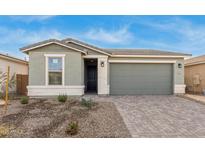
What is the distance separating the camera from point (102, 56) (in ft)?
34.9

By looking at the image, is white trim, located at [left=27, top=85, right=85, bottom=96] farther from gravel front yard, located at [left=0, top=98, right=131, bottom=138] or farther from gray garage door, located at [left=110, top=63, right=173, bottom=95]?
gray garage door, located at [left=110, top=63, right=173, bottom=95]

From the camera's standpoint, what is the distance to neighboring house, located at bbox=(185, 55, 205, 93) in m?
12.4

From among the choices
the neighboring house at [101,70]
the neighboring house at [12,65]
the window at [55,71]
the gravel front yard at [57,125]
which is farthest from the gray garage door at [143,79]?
the neighboring house at [12,65]

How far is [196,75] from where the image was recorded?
42.1ft

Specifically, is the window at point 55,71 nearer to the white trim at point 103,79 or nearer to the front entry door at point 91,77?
the white trim at point 103,79

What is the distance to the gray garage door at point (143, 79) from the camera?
37.7 feet

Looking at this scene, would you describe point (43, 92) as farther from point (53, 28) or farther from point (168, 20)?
point (168, 20)

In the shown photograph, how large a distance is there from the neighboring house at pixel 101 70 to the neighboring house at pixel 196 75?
8.07 feet

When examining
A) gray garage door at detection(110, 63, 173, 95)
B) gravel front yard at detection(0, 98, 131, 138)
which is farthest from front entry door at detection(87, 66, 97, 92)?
gravel front yard at detection(0, 98, 131, 138)

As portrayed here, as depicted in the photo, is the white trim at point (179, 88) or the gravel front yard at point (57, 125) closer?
the gravel front yard at point (57, 125)

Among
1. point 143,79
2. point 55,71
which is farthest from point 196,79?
point 55,71

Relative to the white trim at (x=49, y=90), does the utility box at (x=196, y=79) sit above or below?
above

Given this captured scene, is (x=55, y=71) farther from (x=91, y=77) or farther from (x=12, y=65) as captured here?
(x=12, y=65)
